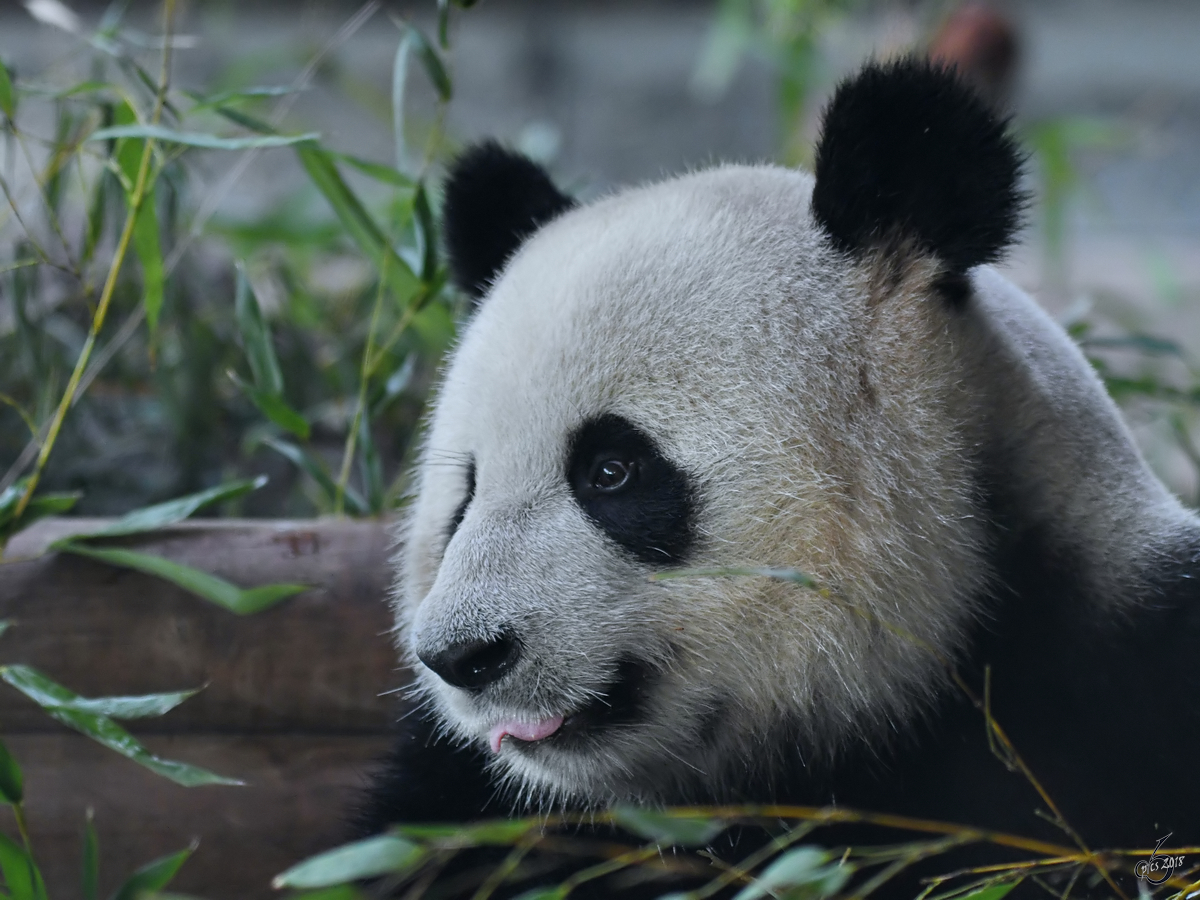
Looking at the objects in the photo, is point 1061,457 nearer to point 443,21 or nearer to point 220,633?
point 443,21

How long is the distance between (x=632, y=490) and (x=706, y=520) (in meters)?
0.08

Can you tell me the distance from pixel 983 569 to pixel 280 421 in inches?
A: 42.7

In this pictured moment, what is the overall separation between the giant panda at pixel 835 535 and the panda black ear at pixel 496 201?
315 millimetres

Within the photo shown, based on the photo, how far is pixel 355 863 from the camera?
79 cm

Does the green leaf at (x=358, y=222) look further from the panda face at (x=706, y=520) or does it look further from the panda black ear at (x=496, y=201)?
the panda face at (x=706, y=520)

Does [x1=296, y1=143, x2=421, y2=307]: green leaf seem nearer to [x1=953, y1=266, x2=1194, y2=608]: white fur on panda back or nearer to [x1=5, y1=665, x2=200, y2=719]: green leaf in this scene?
[x1=5, y1=665, x2=200, y2=719]: green leaf

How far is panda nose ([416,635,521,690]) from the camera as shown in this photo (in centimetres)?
112

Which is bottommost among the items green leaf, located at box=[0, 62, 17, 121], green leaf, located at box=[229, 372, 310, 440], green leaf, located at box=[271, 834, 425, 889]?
green leaf, located at box=[271, 834, 425, 889]

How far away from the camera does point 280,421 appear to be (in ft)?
6.01

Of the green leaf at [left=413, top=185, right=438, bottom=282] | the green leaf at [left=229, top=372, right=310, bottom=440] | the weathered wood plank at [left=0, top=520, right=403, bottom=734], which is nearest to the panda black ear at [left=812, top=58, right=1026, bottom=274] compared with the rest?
the green leaf at [left=413, top=185, right=438, bottom=282]

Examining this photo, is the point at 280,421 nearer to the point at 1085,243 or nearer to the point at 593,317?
the point at 593,317

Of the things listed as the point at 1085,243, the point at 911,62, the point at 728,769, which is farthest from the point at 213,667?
the point at 1085,243

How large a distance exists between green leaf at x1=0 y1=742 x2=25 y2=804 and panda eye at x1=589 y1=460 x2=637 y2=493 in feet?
2.33

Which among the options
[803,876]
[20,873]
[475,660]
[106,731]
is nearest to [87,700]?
[106,731]
